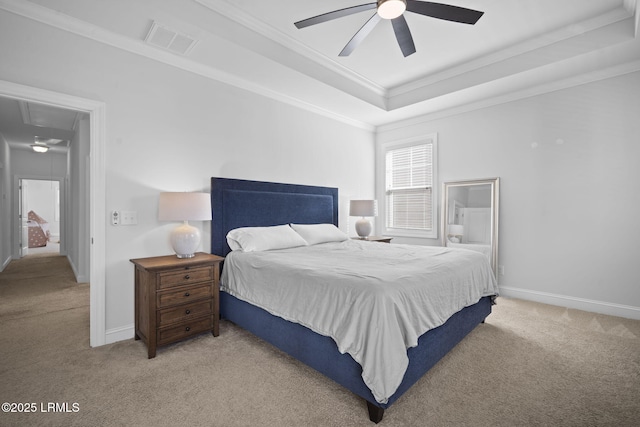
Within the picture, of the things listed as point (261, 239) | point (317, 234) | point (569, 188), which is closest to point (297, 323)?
point (261, 239)

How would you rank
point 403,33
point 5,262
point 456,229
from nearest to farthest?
point 403,33
point 456,229
point 5,262

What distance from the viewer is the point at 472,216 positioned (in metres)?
4.36

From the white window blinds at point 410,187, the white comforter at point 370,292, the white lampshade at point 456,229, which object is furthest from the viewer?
the white window blinds at point 410,187

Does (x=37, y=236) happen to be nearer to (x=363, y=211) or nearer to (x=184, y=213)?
(x=184, y=213)

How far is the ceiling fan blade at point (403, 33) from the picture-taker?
Answer: 2371 mm

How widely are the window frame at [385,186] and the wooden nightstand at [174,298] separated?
3469 millimetres

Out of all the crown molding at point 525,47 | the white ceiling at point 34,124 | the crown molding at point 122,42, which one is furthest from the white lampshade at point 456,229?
the white ceiling at point 34,124

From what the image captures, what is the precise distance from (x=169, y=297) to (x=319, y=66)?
305cm

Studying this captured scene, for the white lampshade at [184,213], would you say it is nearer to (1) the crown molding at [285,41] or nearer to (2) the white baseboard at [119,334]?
(2) the white baseboard at [119,334]

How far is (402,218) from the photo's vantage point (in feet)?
17.4

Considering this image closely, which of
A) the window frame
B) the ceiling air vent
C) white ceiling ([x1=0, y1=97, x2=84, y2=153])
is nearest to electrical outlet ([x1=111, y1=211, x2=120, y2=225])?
the ceiling air vent

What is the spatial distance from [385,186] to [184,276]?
3.93m

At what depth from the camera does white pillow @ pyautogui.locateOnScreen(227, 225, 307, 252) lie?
10.2 ft

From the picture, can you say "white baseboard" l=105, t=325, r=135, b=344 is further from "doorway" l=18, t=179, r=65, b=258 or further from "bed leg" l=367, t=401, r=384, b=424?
"doorway" l=18, t=179, r=65, b=258
